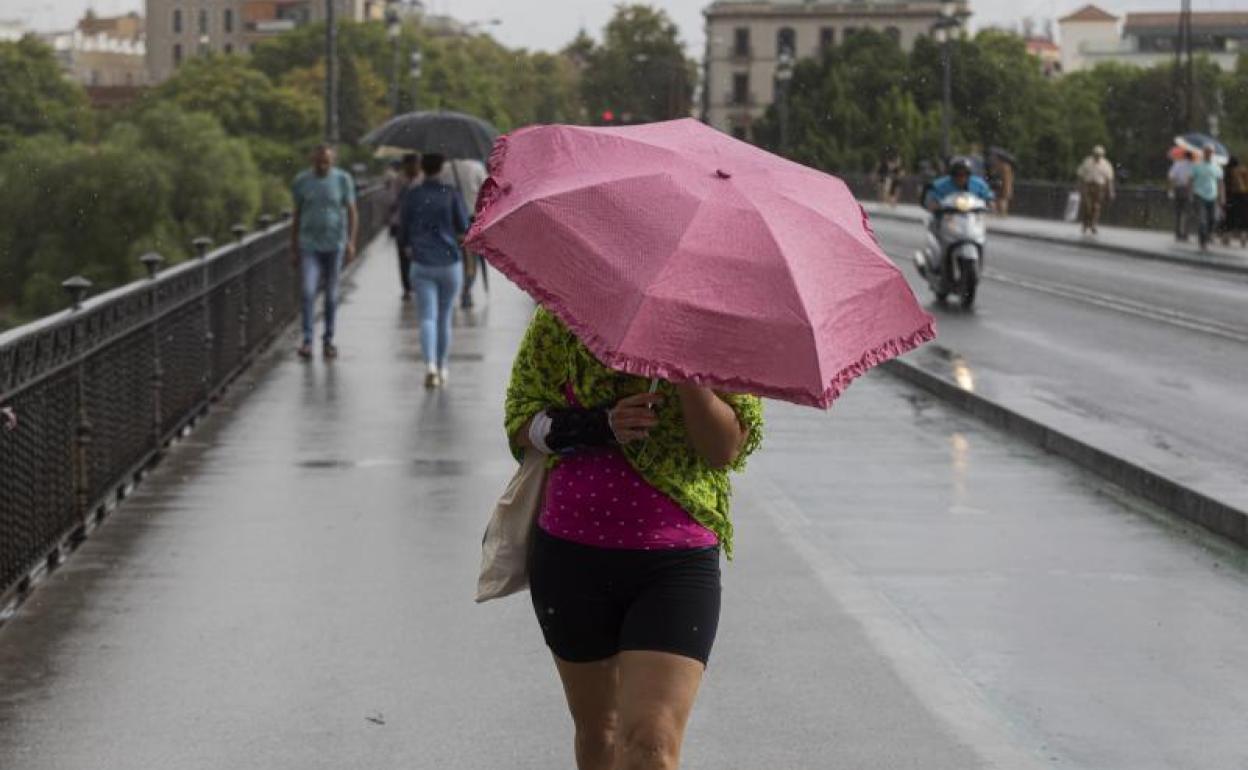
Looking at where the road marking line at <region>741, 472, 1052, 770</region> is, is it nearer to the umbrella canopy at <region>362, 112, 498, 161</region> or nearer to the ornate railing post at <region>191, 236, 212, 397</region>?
the ornate railing post at <region>191, 236, 212, 397</region>

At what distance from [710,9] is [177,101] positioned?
3768 centimetres

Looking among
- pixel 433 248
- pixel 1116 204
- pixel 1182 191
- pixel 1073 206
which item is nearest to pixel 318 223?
pixel 433 248

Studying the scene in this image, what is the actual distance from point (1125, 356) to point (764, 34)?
151 metres

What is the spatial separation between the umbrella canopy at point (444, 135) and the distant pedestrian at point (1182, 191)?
21151mm

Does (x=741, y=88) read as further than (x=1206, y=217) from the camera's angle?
Yes

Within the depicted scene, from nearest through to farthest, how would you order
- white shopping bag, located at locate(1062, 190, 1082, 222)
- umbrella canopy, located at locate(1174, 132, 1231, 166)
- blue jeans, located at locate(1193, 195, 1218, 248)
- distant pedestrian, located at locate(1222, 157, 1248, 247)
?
blue jeans, located at locate(1193, 195, 1218, 248)
umbrella canopy, located at locate(1174, 132, 1231, 166)
distant pedestrian, located at locate(1222, 157, 1248, 247)
white shopping bag, located at locate(1062, 190, 1082, 222)

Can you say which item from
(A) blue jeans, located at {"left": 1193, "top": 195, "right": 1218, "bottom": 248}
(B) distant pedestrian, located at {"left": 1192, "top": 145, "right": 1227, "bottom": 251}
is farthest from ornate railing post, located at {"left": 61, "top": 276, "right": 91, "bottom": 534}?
(A) blue jeans, located at {"left": 1193, "top": 195, "right": 1218, "bottom": 248}

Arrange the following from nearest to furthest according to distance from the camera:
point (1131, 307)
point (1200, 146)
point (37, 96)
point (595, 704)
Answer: point (595, 704), point (1131, 307), point (1200, 146), point (37, 96)

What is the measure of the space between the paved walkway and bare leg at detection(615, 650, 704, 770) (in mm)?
32309

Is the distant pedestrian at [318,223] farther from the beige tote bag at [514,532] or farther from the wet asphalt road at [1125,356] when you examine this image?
the beige tote bag at [514,532]

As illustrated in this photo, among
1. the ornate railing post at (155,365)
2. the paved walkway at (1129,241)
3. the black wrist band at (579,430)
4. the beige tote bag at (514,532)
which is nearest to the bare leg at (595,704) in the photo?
the beige tote bag at (514,532)

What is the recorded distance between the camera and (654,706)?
440cm

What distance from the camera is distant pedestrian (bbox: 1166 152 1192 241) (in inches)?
1652

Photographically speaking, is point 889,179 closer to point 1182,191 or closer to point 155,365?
point 1182,191
